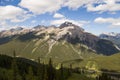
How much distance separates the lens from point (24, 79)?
A: 16862cm

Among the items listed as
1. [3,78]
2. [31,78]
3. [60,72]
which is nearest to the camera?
[31,78]

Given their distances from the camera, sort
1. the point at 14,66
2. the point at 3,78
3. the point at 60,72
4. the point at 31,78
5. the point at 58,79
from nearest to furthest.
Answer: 1. the point at 14,66
2. the point at 31,78
3. the point at 3,78
4. the point at 58,79
5. the point at 60,72

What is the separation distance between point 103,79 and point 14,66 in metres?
55.4

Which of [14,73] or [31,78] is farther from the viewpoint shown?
[31,78]

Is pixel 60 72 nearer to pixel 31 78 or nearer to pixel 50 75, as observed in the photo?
pixel 50 75

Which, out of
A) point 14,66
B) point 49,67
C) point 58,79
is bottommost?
point 58,79

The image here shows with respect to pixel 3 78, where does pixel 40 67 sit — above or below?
above

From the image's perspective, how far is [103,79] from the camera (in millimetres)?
131375

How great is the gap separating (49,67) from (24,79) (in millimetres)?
19704

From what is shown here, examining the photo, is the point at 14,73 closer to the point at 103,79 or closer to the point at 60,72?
the point at 103,79

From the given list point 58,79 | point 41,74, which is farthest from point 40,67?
point 58,79

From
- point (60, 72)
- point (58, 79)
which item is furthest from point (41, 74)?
point (60, 72)

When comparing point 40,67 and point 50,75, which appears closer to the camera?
point 40,67

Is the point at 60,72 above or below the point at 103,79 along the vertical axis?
below
